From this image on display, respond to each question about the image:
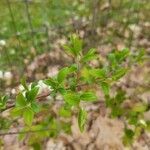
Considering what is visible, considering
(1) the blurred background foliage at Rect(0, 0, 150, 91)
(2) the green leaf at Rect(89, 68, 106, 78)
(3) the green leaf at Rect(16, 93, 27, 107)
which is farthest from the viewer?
(1) the blurred background foliage at Rect(0, 0, 150, 91)

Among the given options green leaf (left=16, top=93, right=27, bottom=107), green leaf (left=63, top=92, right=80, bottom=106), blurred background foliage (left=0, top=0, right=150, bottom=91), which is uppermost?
green leaf (left=16, top=93, right=27, bottom=107)

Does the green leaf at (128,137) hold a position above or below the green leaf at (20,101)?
below

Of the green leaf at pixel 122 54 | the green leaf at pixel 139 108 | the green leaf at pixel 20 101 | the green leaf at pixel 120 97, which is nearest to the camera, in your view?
the green leaf at pixel 20 101

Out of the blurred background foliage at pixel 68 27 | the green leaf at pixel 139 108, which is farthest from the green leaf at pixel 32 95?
the blurred background foliage at pixel 68 27

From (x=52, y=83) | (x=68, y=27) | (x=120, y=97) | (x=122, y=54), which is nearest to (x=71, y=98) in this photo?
(x=52, y=83)

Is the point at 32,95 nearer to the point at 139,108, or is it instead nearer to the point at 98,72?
the point at 98,72

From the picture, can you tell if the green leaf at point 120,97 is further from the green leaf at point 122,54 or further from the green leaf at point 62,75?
the green leaf at point 62,75

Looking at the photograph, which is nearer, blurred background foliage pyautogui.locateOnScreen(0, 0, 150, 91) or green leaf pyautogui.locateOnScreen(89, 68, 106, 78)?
→ green leaf pyautogui.locateOnScreen(89, 68, 106, 78)

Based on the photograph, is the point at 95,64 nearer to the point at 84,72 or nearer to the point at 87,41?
the point at 87,41

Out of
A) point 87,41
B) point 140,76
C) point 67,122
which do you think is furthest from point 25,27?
point 67,122

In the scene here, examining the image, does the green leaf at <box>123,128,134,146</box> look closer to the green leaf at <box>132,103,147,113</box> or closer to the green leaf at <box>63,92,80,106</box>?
the green leaf at <box>132,103,147,113</box>

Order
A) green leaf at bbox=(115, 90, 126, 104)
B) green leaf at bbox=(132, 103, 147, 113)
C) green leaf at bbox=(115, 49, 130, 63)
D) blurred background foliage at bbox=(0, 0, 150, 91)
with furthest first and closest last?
blurred background foliage at bbox=(0, 0, 150, 91)
green leaf at bbox=(132, 103, 147, 113)
green leaf at bbox=(115, 90, 126, 104)
green leaf at bbox=(115, 49, 130, 63)

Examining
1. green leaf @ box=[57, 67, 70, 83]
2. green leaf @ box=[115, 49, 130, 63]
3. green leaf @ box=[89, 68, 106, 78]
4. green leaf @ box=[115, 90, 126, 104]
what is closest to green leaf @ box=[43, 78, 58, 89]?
green leaf @ box=[57, 67, 70, 83]
